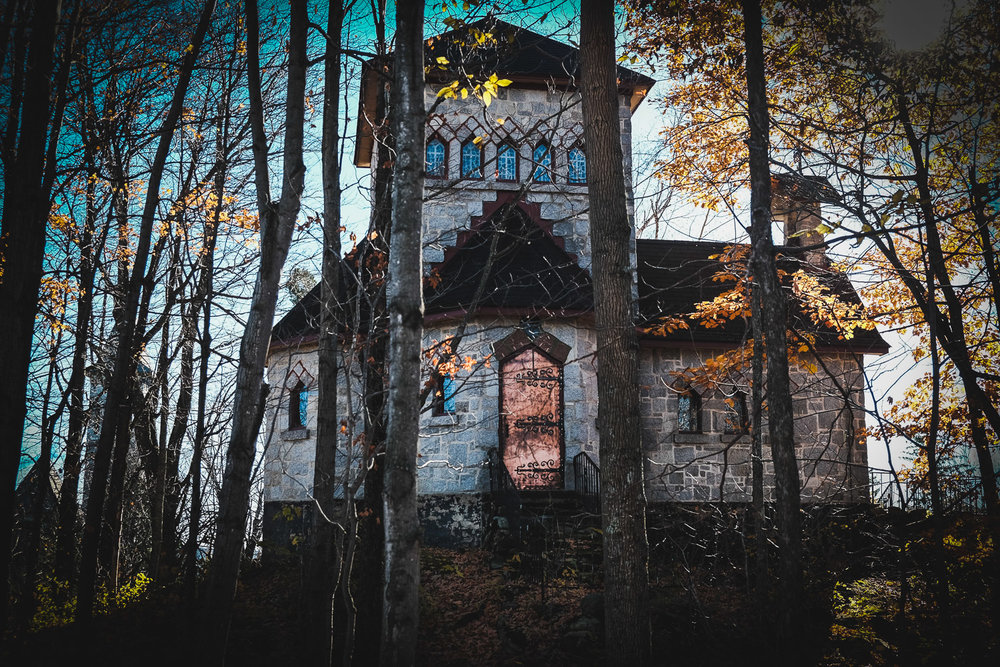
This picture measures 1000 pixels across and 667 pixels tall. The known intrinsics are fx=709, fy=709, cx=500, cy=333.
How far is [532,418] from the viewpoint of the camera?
13.1 meters

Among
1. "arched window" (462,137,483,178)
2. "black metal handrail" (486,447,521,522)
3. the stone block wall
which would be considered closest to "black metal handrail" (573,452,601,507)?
"black metal handrail" (486,447,521,522)

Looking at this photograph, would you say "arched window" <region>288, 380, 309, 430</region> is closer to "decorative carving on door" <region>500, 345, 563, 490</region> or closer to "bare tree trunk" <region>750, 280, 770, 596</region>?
"decorative carving on door" <region>500, 345, 563, 490</region>

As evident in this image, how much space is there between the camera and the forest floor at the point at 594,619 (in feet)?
24.8

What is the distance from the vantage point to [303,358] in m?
14.8

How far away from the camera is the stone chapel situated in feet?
41.6

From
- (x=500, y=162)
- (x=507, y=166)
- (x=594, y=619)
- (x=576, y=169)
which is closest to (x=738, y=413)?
(x=576, y=169)

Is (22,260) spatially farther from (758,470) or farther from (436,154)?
(436,154)

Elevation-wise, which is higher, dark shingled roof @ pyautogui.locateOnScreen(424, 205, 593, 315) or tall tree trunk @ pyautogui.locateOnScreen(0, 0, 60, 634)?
dark shingled roof @ pyautogui.locateOnScreen(424, 205, 593, 315)

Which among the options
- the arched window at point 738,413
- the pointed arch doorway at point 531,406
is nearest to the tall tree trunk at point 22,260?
the pointed arch doorway at point 531,406

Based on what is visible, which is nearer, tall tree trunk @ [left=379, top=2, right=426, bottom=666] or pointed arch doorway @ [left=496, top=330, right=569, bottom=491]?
tall tree trunk @ [left=379, top=2, right=426, bottom=666]

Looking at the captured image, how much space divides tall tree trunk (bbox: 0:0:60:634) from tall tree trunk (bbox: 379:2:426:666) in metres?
2.58

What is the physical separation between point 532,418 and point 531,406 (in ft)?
0.80

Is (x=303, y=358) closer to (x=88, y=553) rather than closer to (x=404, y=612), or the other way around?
(x=88, y=553)

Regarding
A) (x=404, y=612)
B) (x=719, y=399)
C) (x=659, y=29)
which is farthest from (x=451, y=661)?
(x=659, y=29)
